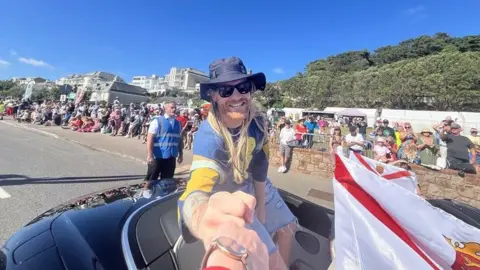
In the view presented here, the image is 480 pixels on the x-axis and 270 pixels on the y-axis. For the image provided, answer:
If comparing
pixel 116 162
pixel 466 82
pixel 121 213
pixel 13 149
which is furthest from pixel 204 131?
pixel 466 82

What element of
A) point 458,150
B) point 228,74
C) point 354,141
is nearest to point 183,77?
point 354,141

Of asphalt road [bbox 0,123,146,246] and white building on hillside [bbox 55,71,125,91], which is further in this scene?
white building on hillside [bbox 55,71,125,91]

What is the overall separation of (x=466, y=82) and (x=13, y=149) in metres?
56.5

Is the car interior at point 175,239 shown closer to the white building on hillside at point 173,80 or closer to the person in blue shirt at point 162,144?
the person in blue shirt at point 162,144

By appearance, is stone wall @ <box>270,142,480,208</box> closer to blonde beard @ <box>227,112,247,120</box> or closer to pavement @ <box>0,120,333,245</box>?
pavement @ <box>0,120,333,245</box>

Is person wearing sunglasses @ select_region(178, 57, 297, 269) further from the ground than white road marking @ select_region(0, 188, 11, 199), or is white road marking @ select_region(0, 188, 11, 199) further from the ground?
person wearing sunglasses @ select_region(178, 57, 297, 269)

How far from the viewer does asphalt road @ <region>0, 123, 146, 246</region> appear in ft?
14.0

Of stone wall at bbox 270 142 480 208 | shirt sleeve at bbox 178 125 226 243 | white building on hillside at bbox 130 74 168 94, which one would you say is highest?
white building on hillside at bbox 130 74 168 94

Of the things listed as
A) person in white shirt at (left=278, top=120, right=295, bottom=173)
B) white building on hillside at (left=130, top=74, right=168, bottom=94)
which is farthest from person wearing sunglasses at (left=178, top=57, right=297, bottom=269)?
white building on hillside at (left=130, top=74, right=168, bottom=94)

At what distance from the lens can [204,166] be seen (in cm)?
111

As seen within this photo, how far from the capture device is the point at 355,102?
5978 centimetres

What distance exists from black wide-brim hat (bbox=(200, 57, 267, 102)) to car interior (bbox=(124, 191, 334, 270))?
30.0 inches

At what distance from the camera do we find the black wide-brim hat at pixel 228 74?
1347 mm

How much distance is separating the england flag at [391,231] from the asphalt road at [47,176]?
384 cm
